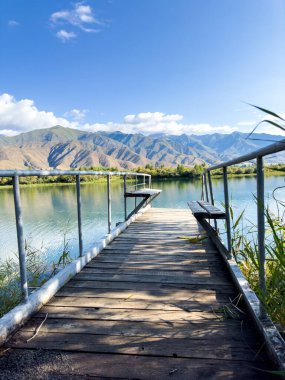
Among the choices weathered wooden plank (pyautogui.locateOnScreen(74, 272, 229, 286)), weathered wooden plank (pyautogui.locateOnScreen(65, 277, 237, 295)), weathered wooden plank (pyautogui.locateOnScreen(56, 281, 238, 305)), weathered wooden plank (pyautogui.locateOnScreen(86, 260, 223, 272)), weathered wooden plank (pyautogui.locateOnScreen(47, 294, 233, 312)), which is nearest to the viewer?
weathered wooden plank (pyautogui.locateOnScreen(47, 294, 233, 312))

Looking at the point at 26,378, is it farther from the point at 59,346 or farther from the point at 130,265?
the point at 130,265

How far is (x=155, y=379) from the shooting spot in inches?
49.9

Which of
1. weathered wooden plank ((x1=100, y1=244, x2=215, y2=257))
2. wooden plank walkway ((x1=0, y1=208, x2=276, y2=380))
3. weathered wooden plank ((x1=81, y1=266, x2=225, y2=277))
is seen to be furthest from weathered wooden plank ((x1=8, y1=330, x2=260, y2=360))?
weathered wooden plank ((x1=100, y1=244, x2=215, y2=257))

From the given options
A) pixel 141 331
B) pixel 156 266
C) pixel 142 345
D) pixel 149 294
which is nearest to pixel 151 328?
pixel 141 331

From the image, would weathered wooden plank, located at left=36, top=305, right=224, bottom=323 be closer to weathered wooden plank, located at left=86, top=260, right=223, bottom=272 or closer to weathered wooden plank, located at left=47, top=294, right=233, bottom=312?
weathered wooden plank, located at left=47, top=294, right=233, bottom=312

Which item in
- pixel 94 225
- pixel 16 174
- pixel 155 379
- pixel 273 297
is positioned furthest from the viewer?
pixel 94 225

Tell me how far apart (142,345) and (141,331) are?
0.14 metres

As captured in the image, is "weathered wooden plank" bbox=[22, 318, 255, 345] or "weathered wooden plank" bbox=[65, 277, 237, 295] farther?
"weathered wooden plank" bbox=[65, 277, 237, 295]

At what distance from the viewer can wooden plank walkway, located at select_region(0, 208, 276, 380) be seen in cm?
134

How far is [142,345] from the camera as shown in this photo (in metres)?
1.51

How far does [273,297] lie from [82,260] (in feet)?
5.57

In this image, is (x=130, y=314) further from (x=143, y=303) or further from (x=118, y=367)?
(x=118, y=367)

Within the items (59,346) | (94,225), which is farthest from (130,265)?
(94,225)

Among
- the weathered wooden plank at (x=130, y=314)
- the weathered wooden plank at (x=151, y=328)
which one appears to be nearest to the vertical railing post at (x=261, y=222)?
the weathered wooden plank at (x=151, y=328)
